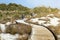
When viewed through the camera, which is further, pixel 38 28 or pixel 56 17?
pixel 56 17

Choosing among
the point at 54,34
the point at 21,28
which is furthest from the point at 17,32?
the point at 54,34

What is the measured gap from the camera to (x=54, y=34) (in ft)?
32.2

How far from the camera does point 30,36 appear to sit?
9.92 metres

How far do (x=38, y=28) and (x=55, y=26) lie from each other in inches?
27.2

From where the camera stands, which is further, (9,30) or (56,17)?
(56,17)

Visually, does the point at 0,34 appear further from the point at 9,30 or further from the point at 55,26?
the point at 55,26

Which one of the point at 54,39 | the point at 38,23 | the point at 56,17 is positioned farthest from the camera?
the point at 56,17

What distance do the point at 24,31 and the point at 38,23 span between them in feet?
2.55

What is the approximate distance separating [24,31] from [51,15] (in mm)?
1977

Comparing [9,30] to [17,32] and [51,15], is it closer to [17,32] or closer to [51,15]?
Answer: [17,32]

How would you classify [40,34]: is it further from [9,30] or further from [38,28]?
[9,30]

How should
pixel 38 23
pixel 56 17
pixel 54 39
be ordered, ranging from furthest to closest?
pixel 56 17
pixel 38 23
pixel 54 39

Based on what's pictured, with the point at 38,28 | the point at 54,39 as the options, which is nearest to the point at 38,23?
the point at 38,28

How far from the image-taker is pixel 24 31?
10.0m
